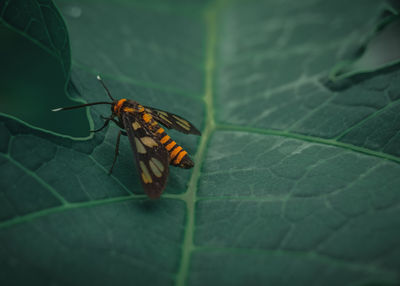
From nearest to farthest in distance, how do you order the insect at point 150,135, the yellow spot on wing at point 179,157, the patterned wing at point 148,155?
the patterned wing at point 148,155 → the insect at point 150,135 → the yellow spot on wing at point 179,157

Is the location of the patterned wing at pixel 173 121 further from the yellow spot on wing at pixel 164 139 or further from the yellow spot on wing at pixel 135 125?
the yellow spot on wing at pixel 135 125

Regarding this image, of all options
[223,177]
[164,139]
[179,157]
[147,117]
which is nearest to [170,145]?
[164,139]

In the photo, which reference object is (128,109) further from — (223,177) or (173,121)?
(223,177)

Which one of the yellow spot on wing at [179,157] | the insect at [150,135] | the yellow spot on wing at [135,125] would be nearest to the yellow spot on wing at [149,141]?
the insect at [150,135]

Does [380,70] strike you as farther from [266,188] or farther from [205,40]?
[205,40]

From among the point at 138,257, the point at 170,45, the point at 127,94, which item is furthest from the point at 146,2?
the point at 138,257

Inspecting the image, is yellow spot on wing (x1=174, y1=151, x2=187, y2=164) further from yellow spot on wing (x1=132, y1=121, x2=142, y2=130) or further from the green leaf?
yellow spot on wing (x1=132, y1=121, x2=142, y2=130)
